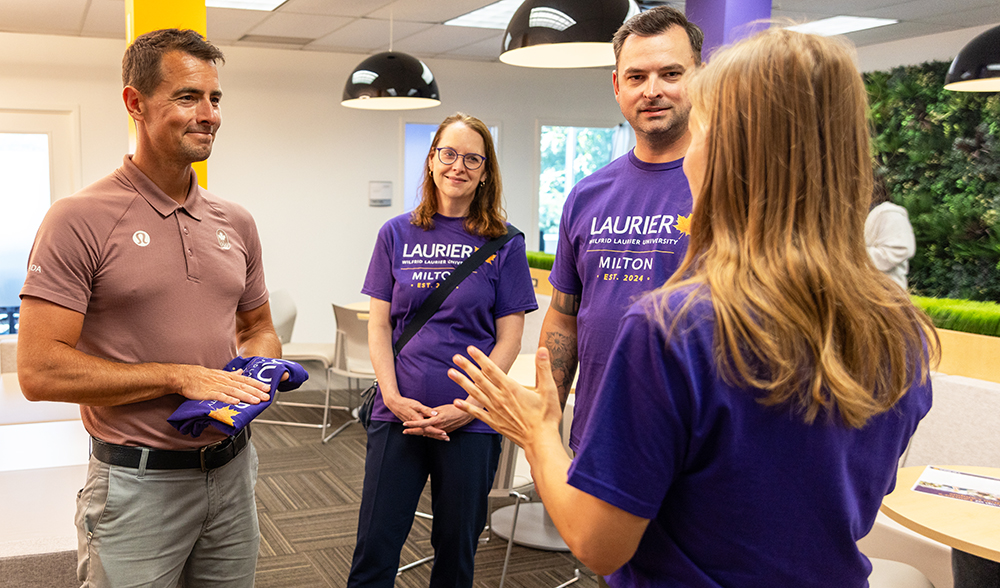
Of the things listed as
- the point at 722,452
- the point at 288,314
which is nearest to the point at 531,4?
the point at 722,452

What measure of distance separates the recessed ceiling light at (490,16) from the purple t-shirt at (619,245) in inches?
178

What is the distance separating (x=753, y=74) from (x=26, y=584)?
3.37 meters

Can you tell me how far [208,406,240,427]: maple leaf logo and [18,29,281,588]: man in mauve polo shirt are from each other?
28 mm

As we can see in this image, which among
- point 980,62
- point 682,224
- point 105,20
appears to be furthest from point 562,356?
point 105,20

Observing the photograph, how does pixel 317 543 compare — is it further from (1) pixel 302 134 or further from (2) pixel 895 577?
(1) pixel 302 134

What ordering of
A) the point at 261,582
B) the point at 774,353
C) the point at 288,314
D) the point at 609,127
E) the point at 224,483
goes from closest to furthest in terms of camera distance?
the point at 774,353 → the point at 224,483 → the point at 261,582 → the point at 288,314 → the point at 609,127

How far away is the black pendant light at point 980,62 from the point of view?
4141 millimetres

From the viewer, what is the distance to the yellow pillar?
8.61ft

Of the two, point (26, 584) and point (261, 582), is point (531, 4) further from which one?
point (26, 584)

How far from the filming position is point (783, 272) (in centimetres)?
89

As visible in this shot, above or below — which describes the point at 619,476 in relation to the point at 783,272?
below

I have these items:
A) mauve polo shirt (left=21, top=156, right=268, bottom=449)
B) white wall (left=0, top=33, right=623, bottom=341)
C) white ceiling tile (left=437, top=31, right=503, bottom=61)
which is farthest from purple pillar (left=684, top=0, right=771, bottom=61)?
white wall (left=0, top=33, right=623, bottom=341)

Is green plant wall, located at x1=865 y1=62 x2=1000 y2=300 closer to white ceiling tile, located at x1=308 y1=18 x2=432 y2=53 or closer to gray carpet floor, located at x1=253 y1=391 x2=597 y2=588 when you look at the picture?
white ceiling tile, located at x1=308 y1=18 x2=432 y2=53

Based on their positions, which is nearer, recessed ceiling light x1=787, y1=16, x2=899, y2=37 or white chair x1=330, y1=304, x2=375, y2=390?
white chair x1=330, y1=304, x2=375, y2=390
